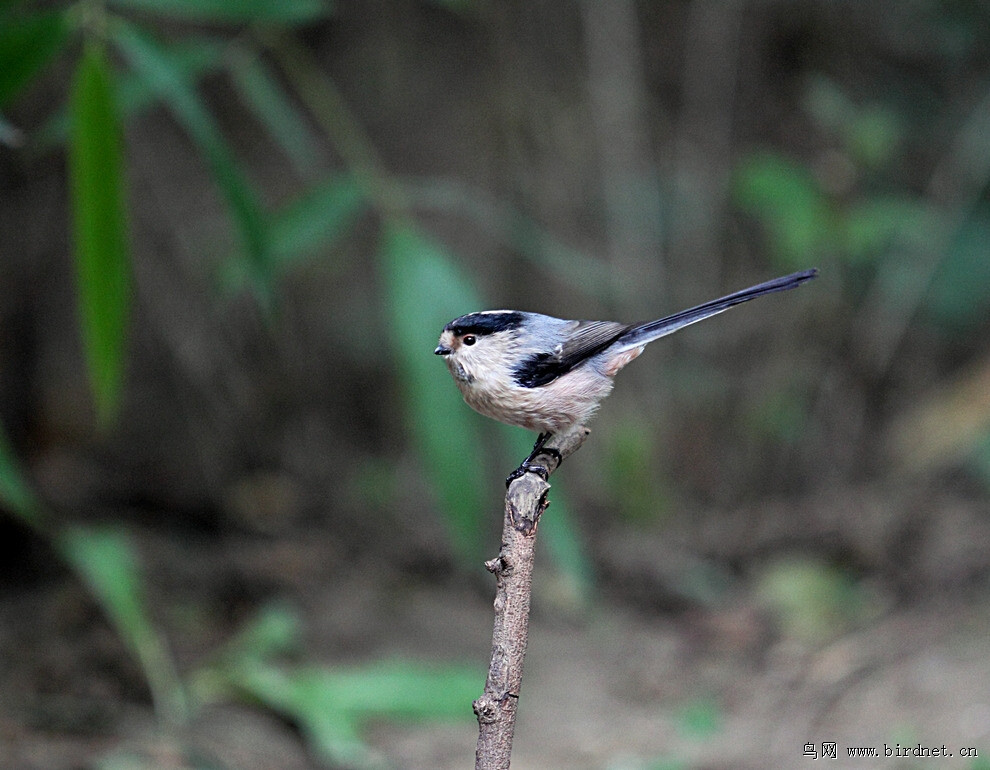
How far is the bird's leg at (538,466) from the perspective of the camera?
5.80 ft

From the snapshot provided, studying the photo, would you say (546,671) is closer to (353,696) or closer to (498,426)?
(353,696)

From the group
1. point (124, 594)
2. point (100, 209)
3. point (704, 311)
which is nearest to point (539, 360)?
point (704, 311)

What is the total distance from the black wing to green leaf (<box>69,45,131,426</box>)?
1.29 m

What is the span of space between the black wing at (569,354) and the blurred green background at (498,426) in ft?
4.65

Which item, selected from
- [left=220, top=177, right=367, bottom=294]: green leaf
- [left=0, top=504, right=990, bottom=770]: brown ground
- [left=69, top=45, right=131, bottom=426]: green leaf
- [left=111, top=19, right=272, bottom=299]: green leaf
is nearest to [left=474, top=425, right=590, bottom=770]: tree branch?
[left=69, top=45, right=131, bottom=426]: green leaf

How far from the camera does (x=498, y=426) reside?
12.3 feet

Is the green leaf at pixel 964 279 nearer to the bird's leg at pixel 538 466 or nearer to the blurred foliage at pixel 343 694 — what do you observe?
the blurred foliage at pixel 343 694

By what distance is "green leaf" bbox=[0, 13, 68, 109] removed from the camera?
2.43 meters

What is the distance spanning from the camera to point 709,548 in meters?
5.27

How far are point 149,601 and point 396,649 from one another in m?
1.21

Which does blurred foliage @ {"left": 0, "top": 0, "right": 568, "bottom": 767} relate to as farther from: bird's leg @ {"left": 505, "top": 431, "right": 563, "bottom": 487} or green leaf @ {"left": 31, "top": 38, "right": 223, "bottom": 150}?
bird's leg @ {"left": 505, "top": 431, "right": 563, "bottom": 487}

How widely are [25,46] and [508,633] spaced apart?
1989 mm

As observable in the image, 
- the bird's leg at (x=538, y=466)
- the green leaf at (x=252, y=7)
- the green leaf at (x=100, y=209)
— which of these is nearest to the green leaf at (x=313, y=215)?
the green leaf at (x=252, y=7)

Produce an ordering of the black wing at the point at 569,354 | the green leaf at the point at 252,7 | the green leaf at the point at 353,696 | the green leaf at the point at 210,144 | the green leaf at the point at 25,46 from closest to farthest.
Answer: the black wing at the point at 569,354
the green leaf at the point at 25,46
the green leaf at the point at 210,144
the green leaf at the point at 252,7
the green leaf at the point at 353,696
